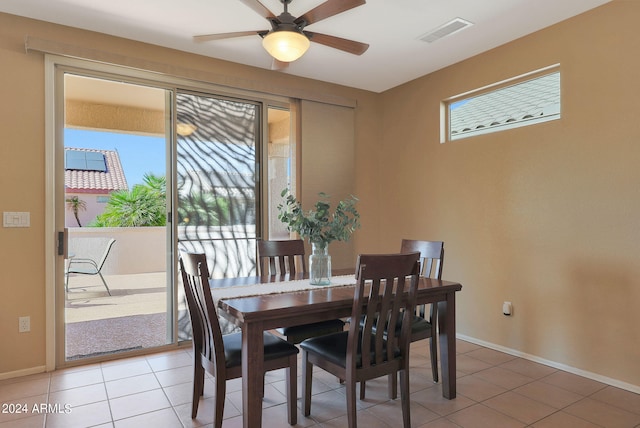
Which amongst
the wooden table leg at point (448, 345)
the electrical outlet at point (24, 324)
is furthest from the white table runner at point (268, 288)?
the electrical outlet at point (24, 324)

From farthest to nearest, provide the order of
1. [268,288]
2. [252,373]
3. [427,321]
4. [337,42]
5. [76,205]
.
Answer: [76,205] → [427,321] → [337,42] → [268,288] → [252,373]

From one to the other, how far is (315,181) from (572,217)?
2299 millimetres

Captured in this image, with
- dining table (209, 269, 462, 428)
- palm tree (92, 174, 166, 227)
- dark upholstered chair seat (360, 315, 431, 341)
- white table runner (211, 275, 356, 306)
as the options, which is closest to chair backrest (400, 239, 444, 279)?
dining table (209, 269, 462, 428)

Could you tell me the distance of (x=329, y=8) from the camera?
209cm

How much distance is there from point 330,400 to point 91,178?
2836mm

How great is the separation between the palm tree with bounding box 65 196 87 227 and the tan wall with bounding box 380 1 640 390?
3212 millimetres

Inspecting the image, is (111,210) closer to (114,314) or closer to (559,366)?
(114,314)

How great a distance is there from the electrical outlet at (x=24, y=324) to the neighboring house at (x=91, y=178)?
0.72 metres

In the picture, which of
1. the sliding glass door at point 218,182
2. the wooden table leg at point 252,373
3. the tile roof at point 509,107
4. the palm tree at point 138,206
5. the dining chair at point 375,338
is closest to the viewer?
the wooden table leg at point 252,373

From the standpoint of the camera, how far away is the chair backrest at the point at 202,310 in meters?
1.87

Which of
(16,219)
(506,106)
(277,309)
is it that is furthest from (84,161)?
(506,106)

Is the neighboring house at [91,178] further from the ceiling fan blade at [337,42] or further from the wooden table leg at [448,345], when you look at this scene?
the wooden table leg at [448,345]

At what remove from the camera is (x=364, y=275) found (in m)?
1.83

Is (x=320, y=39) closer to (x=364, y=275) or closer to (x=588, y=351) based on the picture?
(x=364, y=275)
